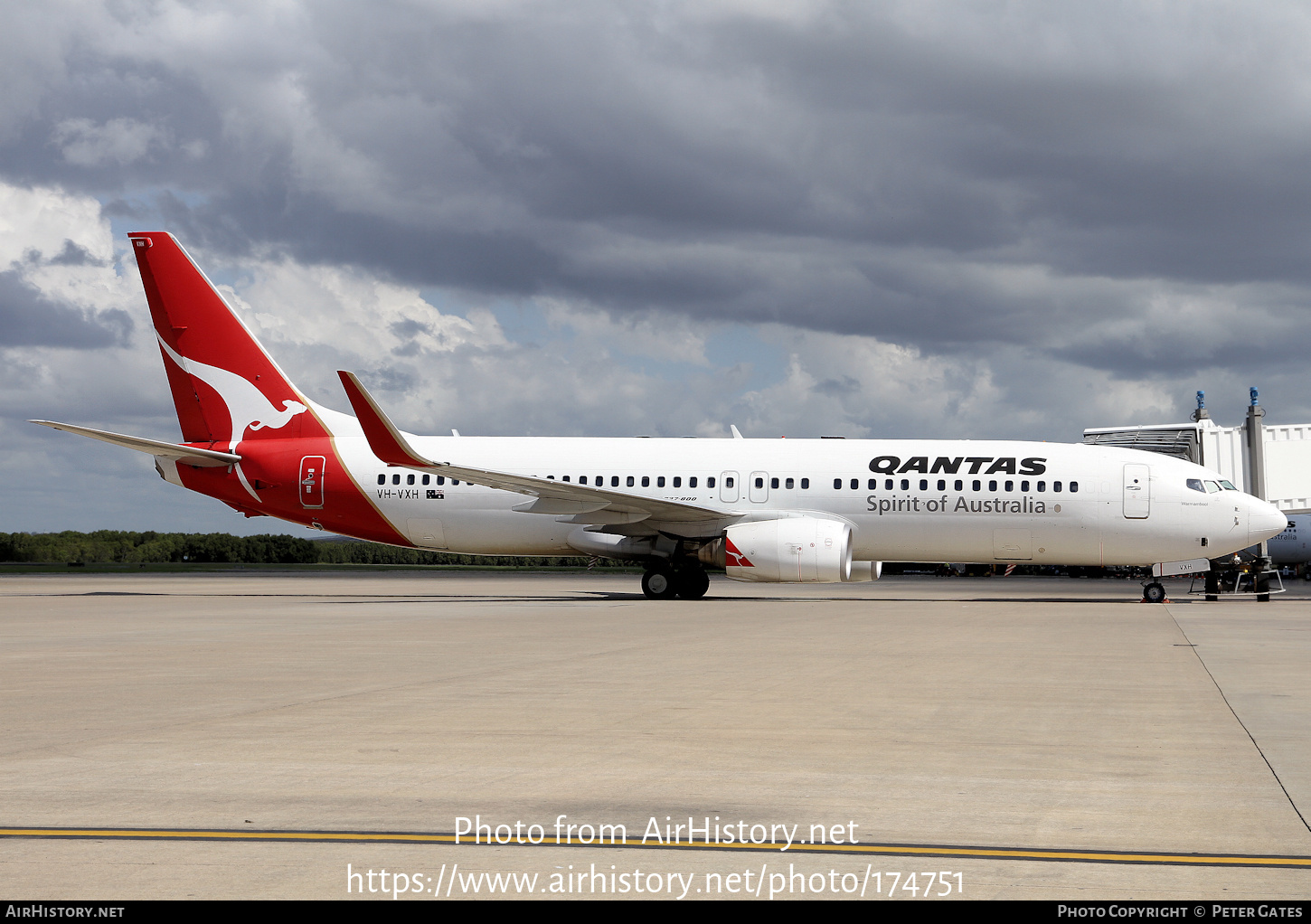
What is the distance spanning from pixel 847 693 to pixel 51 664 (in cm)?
856

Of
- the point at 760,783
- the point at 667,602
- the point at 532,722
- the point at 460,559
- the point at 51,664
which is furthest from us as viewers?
the point at 460,559

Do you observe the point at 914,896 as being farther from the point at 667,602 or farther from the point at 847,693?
the point at 667,602

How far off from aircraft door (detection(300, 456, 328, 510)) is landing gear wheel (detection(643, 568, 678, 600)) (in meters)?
8.43

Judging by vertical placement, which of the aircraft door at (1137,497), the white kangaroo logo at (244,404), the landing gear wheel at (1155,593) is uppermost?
the white kangaroo logo at (244,404)

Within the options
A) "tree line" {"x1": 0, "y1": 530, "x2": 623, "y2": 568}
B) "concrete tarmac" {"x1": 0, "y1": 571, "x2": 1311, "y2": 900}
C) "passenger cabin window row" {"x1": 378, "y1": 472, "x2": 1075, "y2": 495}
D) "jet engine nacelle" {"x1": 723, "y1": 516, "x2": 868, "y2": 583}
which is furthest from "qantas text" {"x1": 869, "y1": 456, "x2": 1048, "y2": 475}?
"tree line" {"x1": 0, "y1": 530, "x2": 623, "y2": 568}

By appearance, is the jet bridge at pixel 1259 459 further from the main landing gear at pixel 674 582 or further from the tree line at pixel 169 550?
the tree line at pixel 169 550

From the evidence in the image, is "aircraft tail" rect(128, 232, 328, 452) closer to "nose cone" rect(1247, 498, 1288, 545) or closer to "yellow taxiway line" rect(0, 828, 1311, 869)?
"nose cone" rect(1247, 498, 1288, 545)

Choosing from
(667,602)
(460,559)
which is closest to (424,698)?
(667,602)

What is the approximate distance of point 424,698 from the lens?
9805 mm

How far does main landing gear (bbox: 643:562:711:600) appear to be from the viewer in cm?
2816

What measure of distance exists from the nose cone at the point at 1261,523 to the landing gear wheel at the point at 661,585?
13.4m

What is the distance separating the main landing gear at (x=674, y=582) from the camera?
28156 millimetres

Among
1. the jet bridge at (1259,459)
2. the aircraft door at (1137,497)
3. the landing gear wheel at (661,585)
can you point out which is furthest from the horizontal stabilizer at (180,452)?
the jet bridge at (1259,459)

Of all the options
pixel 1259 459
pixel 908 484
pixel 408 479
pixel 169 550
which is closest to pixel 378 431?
pixel 408 479
